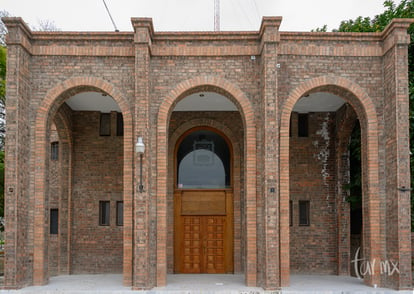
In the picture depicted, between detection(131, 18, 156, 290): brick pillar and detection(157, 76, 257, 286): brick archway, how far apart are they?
0.29 meters

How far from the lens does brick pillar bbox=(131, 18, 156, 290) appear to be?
1236 cm

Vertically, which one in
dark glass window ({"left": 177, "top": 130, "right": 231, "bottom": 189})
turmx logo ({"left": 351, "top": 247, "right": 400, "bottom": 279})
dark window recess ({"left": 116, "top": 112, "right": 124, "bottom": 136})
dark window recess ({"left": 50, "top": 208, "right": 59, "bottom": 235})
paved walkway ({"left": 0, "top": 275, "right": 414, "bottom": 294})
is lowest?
paved walkway ({"left": 0, "top": 275, "right": 414, "bottom": 294})

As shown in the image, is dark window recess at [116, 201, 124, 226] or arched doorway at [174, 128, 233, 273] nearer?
arched doorway at [174, 128, 233, 273]

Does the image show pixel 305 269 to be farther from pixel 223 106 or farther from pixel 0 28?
pixel 0 28

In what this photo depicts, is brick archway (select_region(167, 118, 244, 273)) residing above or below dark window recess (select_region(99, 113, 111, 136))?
below

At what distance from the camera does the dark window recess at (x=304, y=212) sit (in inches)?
642

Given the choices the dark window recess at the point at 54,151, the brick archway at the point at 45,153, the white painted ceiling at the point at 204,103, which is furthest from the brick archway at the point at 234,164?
the dark window recess at the point at 54,151

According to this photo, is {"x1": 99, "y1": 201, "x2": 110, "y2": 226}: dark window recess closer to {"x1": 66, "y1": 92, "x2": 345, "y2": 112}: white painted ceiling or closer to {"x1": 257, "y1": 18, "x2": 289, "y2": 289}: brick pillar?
{"x1": 66, "y1": 92, "x2": 345, "y2": 112}: white painted ceiling

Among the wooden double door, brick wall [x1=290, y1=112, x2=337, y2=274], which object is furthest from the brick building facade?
the wooden double door

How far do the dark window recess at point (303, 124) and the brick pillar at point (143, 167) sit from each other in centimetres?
599

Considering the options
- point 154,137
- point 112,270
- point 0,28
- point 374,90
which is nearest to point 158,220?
point 154,137

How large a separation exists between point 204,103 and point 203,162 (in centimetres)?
208

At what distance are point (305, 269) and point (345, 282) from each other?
209 centimetres

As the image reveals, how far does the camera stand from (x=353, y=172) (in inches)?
628
